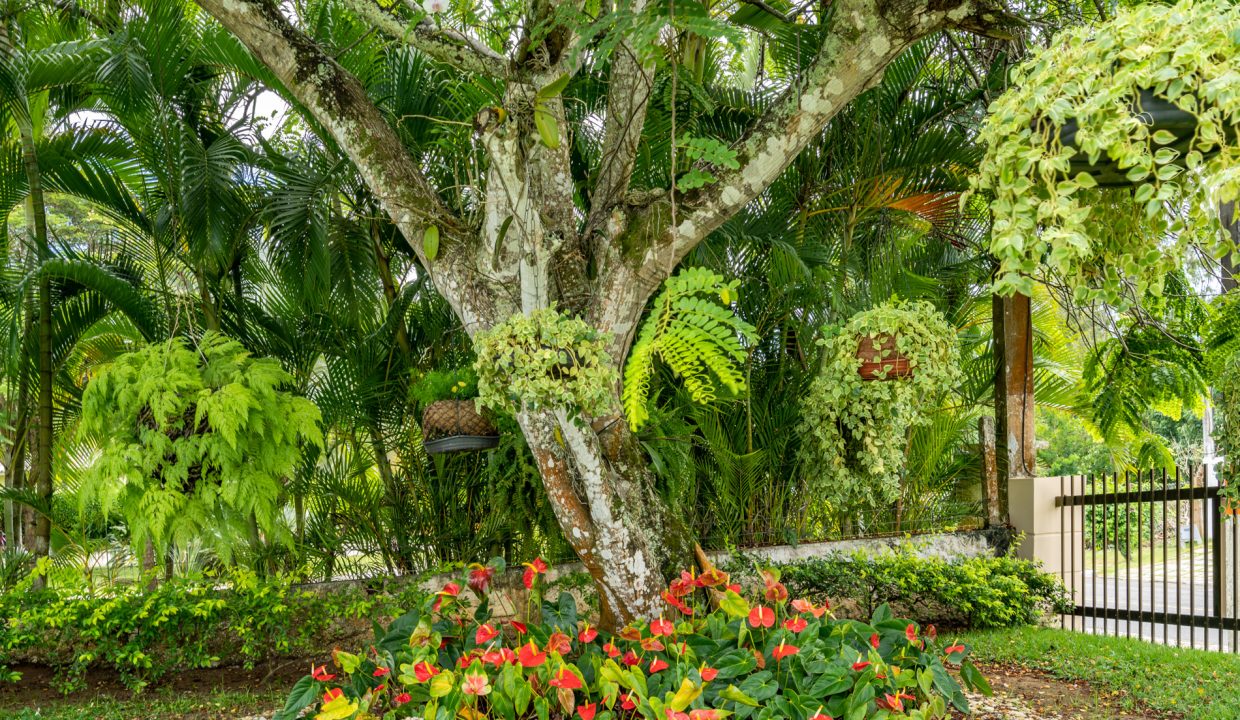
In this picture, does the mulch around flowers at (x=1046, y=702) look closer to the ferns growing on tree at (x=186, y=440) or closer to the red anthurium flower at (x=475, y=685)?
the red anthurium flower at (x=475, y=685)

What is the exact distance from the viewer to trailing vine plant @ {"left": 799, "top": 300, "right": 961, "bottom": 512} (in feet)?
14.6

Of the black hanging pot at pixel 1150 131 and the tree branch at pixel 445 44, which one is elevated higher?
the tree branch at pixel 445 44

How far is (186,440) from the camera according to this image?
3.80 meters

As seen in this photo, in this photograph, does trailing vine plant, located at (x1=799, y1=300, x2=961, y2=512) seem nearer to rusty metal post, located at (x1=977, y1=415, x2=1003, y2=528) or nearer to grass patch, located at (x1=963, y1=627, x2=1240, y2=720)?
grass patch, located at (x1=963, y1=627, x2=1240, y2=720)

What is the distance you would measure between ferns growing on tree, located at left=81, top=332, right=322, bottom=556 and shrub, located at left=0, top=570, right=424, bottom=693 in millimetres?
614

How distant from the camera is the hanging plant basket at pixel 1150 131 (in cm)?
177

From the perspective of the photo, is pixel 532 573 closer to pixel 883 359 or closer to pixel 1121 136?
pixel 883 359

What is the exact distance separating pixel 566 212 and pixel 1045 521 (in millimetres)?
4821

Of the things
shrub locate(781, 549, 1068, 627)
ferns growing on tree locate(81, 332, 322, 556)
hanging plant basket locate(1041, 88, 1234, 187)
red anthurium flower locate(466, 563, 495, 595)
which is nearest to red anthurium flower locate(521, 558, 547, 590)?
red anthurium flower locate(466, 563, 495, 595)

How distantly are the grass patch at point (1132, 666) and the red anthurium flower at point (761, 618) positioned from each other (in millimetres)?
2118

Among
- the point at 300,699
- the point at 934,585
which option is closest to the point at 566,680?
the point at 300,699

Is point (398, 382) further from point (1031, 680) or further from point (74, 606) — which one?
point (1031, 680)

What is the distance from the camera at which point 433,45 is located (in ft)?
12.5

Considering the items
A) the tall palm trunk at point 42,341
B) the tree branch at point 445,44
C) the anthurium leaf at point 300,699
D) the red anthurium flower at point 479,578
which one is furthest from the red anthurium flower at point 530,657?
the tall palm trunk at point 42,341
